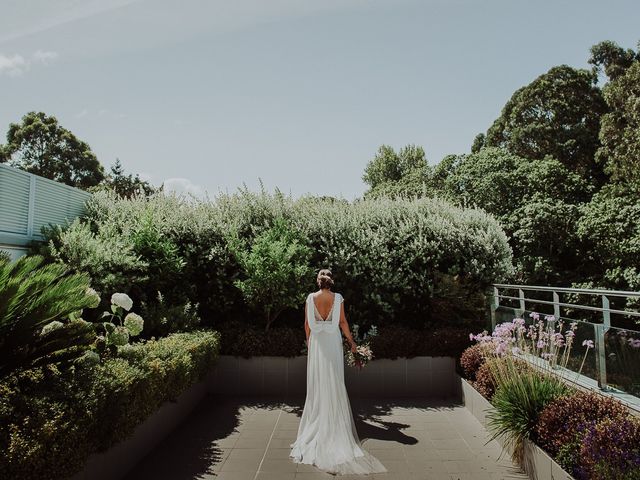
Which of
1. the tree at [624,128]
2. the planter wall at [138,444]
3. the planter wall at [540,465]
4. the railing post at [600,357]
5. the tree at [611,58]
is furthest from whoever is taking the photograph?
the tree at [611,58]

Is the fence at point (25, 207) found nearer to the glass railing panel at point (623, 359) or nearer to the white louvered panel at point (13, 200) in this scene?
the white louvered panel at point (13, 200)

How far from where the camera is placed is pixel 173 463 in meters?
5.06

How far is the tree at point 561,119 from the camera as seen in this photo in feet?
74.3

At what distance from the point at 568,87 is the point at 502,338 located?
22803mm

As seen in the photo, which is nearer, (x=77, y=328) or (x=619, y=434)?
(x=619, y=434)

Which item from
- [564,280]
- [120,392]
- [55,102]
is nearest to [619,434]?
[120,392]

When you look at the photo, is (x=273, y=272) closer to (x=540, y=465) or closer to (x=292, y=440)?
(x=292, y=440)

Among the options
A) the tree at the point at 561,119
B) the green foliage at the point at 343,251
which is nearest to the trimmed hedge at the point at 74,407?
the green foliage at the point at 343,251

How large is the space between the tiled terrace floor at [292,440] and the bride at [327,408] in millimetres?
174

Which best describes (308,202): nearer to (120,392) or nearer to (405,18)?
(405,18)

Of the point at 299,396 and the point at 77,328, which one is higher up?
the point at 77,328

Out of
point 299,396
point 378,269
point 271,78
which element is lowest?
point 299,396

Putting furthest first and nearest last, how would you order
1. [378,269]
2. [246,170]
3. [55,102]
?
[55,102] → [246,170] → [378,269]

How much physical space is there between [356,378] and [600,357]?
422 cm
